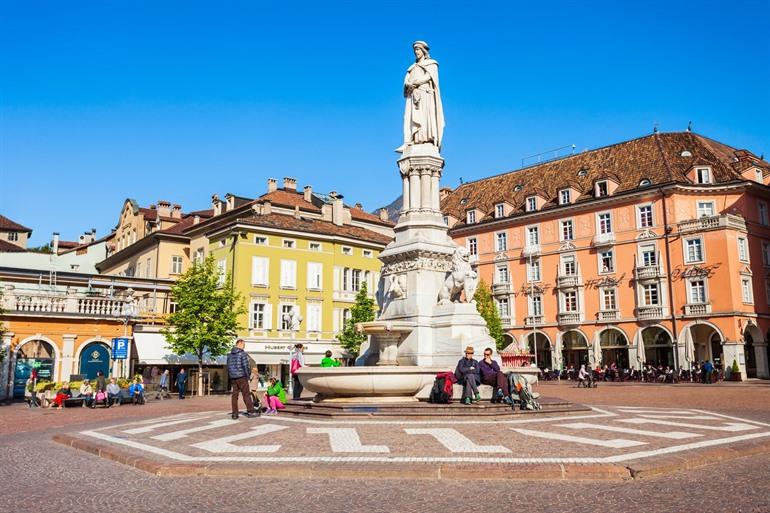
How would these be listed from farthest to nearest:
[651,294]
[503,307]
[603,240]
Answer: [503,307]
[603,240]
[651,294]

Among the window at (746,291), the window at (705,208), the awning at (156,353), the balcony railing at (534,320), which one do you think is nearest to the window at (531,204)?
the balcony railing at (534,320)

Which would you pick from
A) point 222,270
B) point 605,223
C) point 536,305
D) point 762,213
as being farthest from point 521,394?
point 762,213

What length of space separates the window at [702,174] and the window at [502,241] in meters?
17.1

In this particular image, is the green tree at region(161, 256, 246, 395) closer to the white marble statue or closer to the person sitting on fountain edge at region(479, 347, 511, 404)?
the white marble statue

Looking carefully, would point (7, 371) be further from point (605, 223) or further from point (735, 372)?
point (735, 372)

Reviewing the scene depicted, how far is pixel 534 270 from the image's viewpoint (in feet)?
195

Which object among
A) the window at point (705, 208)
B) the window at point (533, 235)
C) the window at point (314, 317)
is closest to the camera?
the window at point (314, 317)

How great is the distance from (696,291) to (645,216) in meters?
7.20

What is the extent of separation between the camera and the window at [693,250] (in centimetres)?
4962

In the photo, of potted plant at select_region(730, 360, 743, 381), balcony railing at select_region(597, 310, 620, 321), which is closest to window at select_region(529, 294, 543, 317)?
balcony railing at select_region(597, 310, 620, 321)

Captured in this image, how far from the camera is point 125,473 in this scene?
9.08 meters

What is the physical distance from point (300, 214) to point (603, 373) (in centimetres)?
2746

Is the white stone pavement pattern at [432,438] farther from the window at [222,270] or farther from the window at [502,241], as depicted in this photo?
the window at [502,241]

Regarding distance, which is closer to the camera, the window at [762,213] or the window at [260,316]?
the window at [260,316]
